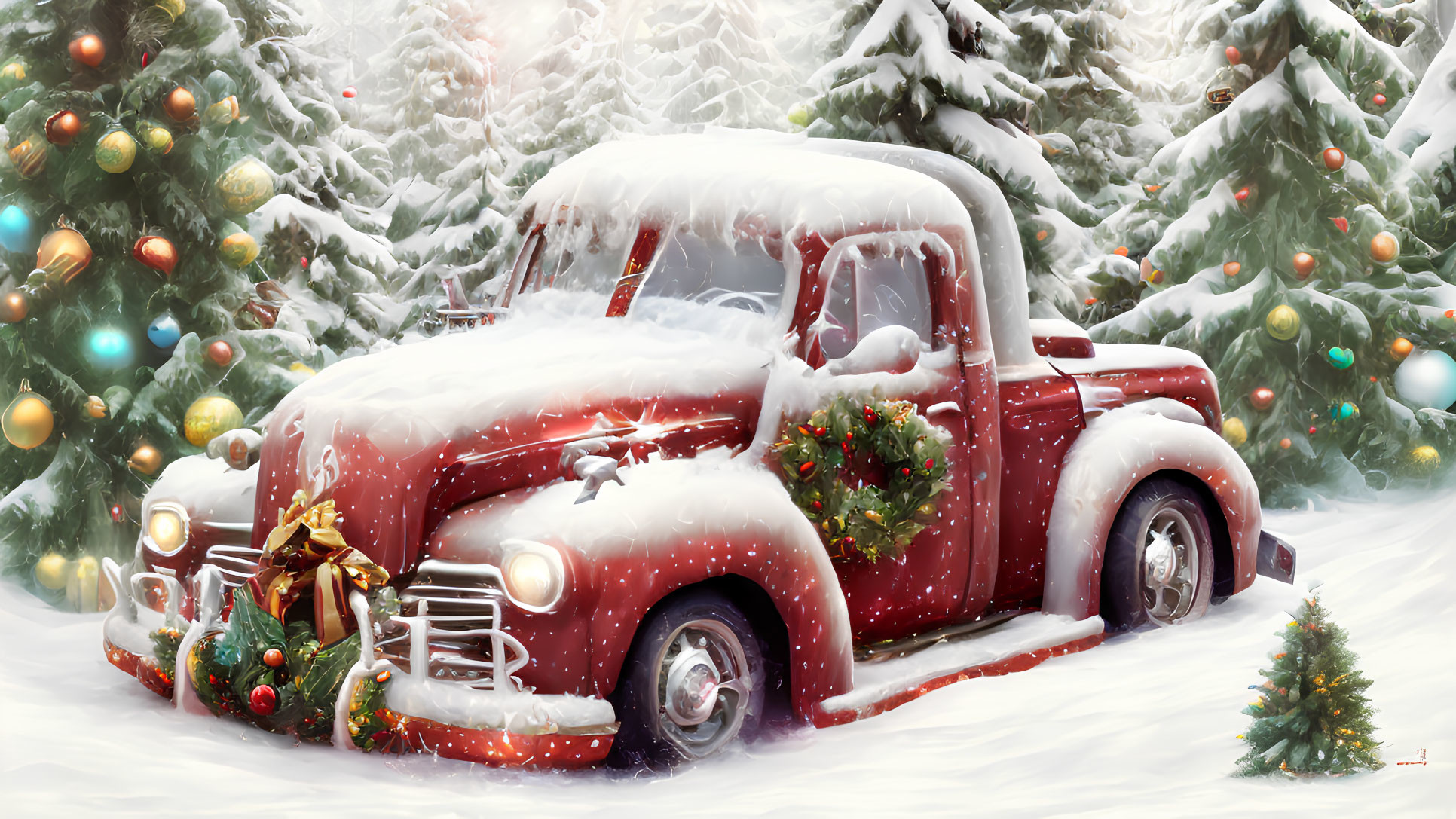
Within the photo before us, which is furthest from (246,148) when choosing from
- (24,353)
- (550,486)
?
(550,486)

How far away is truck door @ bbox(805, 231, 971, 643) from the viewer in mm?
5410

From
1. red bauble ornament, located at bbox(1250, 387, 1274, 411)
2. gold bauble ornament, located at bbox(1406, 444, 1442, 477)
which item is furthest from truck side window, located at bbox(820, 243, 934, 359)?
gold bauble ornament, located at bbox(1406, 444, 1442, 477)

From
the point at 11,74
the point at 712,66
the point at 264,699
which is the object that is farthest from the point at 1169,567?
the point at 712,66

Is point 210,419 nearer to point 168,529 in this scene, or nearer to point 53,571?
point 53,571

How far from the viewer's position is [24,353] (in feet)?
22.1

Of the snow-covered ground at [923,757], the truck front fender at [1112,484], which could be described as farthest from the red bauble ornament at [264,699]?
the truck front fender at [1112,484]

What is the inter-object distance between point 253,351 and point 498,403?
3.28m

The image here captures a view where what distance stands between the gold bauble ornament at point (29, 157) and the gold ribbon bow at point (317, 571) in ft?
10.3

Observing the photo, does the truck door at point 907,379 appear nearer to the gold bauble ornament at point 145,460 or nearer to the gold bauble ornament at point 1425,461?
the gold bauble ornament at point 145,460

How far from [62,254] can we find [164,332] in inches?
28.3

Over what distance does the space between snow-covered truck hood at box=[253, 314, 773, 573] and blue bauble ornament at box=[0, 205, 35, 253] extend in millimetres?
2302

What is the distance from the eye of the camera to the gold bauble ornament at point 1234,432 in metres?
9.03

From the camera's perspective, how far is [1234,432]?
9.05 metres

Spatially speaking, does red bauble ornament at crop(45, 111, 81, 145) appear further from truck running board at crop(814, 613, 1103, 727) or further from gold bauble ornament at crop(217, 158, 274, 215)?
truck running board at crop(814, 613, 1103, 727)
